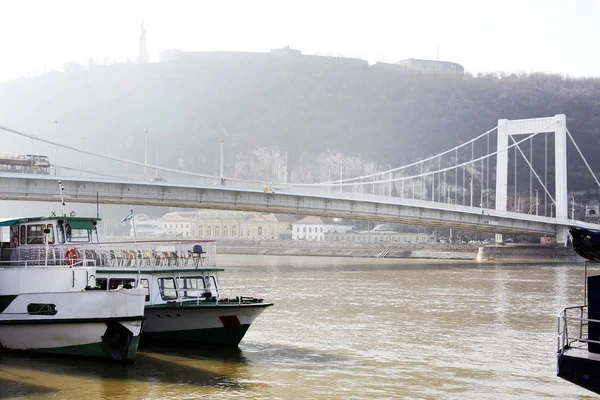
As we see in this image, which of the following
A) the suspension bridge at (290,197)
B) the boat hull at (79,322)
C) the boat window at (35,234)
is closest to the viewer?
the boat hull at (79,322)

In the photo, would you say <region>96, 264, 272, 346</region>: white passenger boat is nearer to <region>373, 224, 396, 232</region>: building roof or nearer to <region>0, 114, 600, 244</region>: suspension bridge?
<region>0, 114, 600, 244</region>: suspension bridge

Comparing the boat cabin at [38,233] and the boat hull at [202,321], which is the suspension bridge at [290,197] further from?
the boat hull at [202,321]

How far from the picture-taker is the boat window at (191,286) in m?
19.9

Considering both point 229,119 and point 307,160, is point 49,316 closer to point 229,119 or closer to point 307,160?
point 307,160

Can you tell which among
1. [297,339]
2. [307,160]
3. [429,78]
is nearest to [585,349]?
[297,339]

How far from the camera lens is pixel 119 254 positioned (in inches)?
811

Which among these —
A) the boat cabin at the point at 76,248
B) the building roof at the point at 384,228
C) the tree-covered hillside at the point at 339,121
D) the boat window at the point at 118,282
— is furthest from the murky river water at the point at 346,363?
the tree-covered hillside at the point at 339,121

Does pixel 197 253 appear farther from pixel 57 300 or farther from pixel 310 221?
pixel 310 221

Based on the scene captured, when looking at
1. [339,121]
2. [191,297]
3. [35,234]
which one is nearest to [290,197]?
[191,297]

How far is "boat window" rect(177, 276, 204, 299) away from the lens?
785 inches

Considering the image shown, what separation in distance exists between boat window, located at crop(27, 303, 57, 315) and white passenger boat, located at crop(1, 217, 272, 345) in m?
0.94

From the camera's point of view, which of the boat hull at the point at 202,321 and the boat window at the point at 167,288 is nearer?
the boat hull at the point at 202,321

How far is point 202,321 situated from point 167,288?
47.2 inches

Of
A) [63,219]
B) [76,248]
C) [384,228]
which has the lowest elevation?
[76,248]
